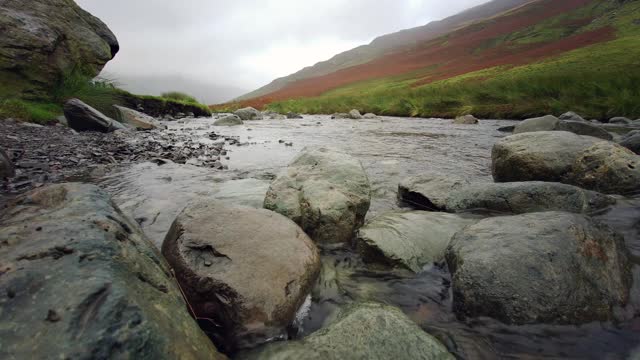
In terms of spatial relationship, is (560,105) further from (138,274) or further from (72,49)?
(72,49)

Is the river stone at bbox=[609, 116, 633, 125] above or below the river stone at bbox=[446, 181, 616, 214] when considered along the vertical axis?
below

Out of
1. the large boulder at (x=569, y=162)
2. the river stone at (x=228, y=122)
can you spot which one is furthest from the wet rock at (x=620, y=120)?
the river stone at (x=228, y=122)

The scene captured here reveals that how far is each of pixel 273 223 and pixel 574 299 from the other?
83.4 inches

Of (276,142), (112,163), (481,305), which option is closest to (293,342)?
(481,305)

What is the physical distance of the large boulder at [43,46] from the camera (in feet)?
31.4

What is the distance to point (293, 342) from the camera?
1.82 meters

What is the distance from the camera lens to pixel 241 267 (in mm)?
2152

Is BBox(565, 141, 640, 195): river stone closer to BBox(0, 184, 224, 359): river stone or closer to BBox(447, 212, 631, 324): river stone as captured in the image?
BBox(447, 212, 631, 324): river stone

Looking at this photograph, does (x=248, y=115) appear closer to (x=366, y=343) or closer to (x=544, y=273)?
(x=544, y=273)

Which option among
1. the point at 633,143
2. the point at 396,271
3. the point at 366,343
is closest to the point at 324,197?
the point at 396,271

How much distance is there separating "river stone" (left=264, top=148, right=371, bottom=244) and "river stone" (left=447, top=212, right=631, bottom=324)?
1117 millimetres

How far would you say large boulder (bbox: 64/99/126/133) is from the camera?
8789 millimetres

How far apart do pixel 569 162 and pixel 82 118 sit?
11.0 meters

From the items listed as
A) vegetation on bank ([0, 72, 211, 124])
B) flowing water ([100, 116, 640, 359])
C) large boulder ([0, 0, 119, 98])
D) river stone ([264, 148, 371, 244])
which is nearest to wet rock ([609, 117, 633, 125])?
flowing water ([100, 116, 640, 359])
